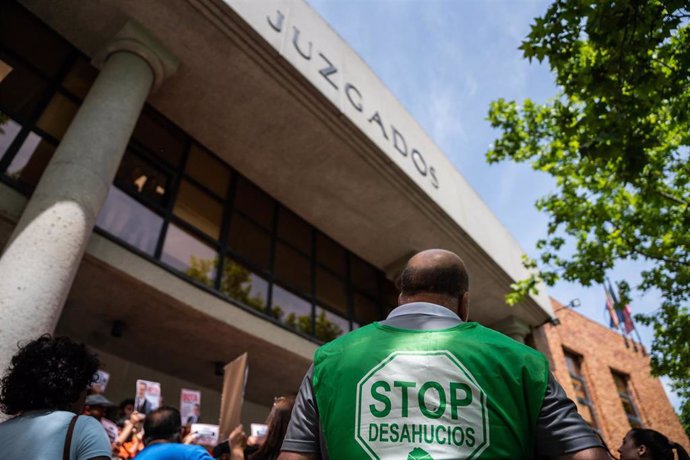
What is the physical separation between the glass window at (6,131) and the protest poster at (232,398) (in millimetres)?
4017

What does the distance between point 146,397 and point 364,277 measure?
680 cm

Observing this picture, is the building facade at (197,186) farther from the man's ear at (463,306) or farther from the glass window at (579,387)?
the glass window at (579,387)

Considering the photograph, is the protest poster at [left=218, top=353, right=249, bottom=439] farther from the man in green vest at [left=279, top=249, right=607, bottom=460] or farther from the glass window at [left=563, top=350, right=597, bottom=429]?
the glass window at [left=563, top=350, right=597, bottom=429]

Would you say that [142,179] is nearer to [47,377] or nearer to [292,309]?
[292,309]

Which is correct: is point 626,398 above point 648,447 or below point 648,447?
above

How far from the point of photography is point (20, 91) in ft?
21.8

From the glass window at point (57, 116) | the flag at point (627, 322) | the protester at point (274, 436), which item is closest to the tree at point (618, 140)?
the flag at point (627, 322)

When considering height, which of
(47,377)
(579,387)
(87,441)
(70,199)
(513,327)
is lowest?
(87,441)

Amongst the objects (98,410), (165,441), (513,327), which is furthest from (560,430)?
(513,327)

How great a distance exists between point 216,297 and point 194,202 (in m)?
1.93

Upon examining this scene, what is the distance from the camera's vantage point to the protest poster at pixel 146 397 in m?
5.43

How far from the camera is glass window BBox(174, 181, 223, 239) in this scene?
812cm

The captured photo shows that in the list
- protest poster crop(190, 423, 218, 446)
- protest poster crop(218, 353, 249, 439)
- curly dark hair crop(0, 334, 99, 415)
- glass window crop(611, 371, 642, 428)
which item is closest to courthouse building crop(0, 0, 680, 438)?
protest poster crop(218, 353, 249, 439)

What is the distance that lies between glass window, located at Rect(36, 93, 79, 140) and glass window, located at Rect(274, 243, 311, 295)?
4245 millimetres
